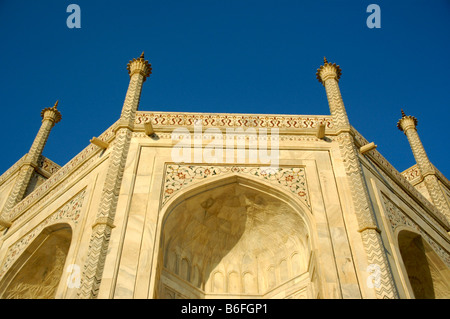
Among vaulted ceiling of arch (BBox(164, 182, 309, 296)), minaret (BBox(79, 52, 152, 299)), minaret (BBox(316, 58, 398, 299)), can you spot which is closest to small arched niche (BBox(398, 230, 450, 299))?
minaret (BBox(316, 58, 398, 299))

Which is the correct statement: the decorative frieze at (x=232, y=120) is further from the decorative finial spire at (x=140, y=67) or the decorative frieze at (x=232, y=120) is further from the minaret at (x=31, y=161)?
the minaret at (x=31, y=161)

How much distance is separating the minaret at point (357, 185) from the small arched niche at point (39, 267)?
513 cm

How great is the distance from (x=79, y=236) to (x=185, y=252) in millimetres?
1821

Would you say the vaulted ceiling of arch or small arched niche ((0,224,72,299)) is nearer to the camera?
the vaulted ceiling of arch

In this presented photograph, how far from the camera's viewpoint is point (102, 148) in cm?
927

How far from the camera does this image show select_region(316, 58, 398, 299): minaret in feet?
22.5

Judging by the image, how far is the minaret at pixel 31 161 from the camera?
461 inches

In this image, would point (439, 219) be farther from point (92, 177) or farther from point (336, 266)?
point (92, 177)

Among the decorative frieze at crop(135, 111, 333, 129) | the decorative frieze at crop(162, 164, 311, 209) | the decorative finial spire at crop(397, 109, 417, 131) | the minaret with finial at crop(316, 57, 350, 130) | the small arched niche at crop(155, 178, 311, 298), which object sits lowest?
the small arched niche at crop(155, 178, 311, 298)

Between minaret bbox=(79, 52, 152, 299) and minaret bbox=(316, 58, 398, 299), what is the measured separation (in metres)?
3.82

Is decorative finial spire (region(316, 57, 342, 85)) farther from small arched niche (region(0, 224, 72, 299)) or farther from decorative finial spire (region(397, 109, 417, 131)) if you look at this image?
small arched niche (region(0, 224, 72, 299))
